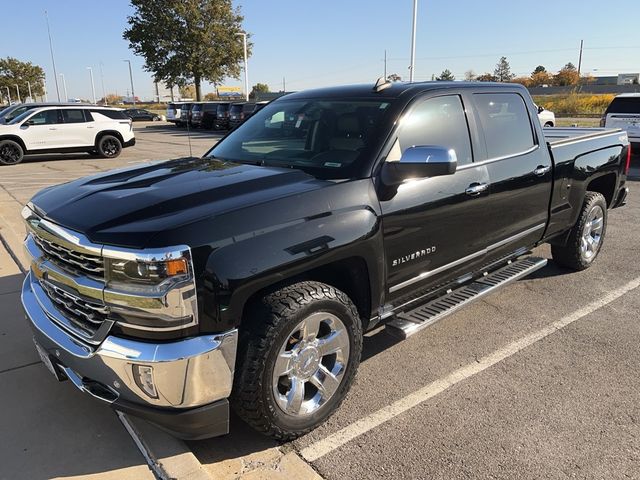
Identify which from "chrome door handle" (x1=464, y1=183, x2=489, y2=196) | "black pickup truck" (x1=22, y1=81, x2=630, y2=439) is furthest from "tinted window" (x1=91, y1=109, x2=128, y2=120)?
"chrome door handle" (x1=464, y1=183, x2=489, y2=196)

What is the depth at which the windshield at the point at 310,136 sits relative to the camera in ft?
10.9

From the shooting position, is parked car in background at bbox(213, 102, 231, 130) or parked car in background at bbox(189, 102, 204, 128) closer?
parked car in background at bbox(213, 102, 231, 130)

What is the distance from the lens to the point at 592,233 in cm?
571

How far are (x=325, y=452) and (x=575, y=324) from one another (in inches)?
105

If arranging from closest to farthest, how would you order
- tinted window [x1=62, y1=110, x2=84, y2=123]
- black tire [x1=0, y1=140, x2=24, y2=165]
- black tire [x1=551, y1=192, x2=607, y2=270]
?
black tire [x1=551, y1=192, x2=607, y2=270] < black tire [x1=0, y1=140, x2=24, y2=165] < tinted window [x1=62, y1=110, x2=84, y2=123]

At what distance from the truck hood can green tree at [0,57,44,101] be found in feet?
265

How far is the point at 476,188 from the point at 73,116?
1586 centimetres

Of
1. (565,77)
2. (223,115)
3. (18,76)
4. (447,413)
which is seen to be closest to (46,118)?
(223,115)

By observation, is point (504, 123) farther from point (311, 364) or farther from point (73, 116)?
point (73, 116)

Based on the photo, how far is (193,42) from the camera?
4619 centimetres

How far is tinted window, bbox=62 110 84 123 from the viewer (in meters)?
16.3

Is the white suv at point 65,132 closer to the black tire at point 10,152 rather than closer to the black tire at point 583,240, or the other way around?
the black tire at point 10,152

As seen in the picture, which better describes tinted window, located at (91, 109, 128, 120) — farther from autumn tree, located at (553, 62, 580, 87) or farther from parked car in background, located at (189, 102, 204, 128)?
autumn tree, located at (553, 62, 580, 87)

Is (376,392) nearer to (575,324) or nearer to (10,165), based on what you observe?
(575,324)
